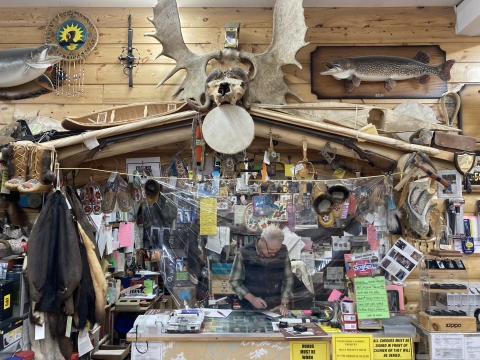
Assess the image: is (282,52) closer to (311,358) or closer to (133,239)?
(133,239)

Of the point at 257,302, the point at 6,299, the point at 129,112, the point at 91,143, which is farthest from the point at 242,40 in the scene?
the point at 6,299

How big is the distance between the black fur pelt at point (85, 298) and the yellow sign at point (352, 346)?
5.09 feet

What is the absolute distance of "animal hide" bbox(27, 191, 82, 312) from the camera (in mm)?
2422

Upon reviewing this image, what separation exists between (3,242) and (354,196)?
233cm

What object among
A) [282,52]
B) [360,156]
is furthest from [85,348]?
[282,52]

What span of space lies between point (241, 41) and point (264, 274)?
1.89 meters

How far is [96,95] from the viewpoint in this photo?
3338mm

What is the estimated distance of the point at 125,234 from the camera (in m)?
3.19

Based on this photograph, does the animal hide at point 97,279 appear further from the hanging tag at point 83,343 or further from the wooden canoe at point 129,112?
the wooden canoe at point 129,112

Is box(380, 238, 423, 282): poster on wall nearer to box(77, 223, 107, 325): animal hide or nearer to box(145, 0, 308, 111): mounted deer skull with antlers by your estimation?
box(145, 0, 308, 111): mounted deer skull with antlers

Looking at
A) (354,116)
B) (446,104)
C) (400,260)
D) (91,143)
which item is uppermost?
(446,104)

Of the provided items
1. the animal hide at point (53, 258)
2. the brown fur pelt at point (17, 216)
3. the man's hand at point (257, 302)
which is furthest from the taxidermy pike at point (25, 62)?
the man's hand at point (257, 302)

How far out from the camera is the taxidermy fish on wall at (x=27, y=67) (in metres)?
3.19

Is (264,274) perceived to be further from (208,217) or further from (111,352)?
(111,352)
